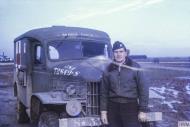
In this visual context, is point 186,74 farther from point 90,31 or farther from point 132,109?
point 132,109

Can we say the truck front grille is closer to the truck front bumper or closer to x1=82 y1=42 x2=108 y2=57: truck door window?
the truck front bumper

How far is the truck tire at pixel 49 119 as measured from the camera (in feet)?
18.3

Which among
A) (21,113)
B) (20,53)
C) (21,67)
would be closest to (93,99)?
(21,67)

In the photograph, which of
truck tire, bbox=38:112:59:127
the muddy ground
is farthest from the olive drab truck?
the muddy ground

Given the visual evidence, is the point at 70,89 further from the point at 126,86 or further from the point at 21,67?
the point at 21,67

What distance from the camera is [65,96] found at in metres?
5.68

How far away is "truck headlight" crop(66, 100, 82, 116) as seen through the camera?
5.39 m

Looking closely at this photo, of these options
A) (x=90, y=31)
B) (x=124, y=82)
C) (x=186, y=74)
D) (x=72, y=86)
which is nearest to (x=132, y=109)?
(x=124, y=82)

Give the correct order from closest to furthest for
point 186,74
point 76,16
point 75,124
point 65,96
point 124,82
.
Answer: point 124,82
point 75,124
point 65,96
point 76,16
point 186,74

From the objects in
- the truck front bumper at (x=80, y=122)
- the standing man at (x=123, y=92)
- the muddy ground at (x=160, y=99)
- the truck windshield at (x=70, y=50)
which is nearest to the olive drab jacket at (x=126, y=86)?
the standing man at (x=123, y=92)

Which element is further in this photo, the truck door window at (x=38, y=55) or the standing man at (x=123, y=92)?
the truck door window at (x=38, y=55)

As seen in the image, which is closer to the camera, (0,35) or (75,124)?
(75,124)

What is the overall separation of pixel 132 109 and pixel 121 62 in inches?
23.3

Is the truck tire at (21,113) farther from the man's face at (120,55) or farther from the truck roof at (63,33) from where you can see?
the man's face at (120,55)
